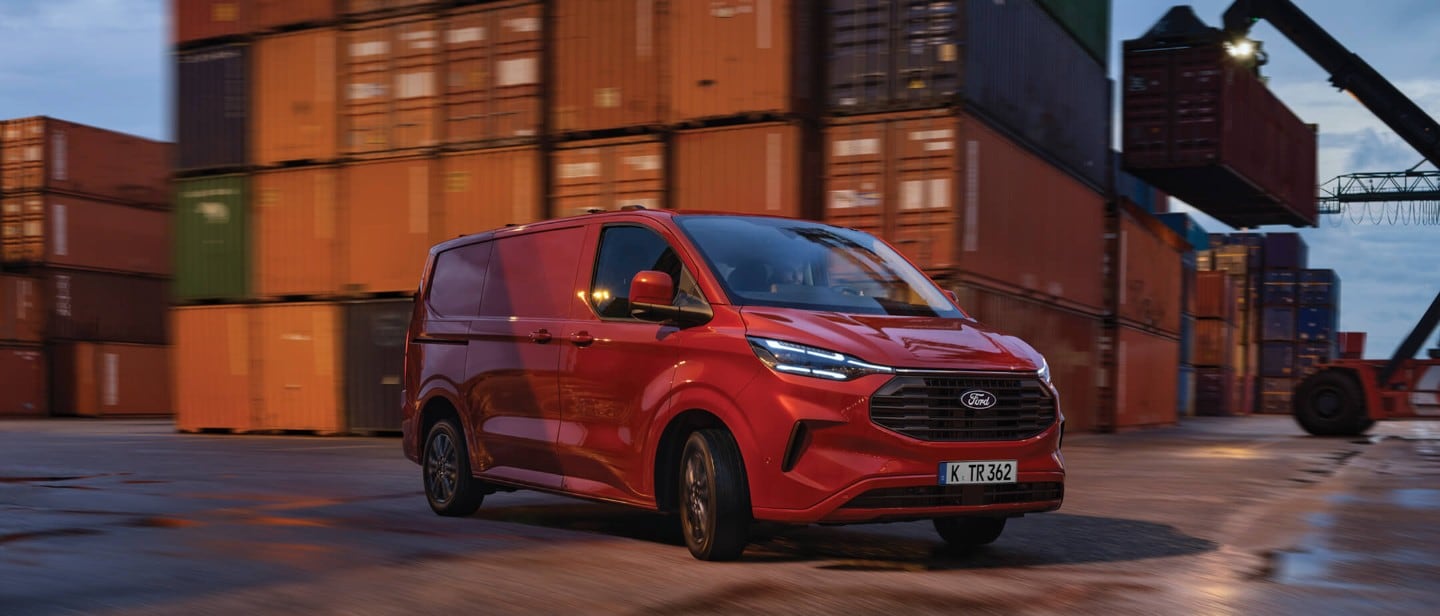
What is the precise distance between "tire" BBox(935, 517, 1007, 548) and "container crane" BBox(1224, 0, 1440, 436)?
1819 centimetres

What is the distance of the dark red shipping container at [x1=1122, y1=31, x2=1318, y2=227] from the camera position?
1001 inches

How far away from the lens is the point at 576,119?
19172 mm

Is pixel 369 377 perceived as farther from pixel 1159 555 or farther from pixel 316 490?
pixel 1159 555

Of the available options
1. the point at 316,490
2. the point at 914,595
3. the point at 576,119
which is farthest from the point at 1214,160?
the point at 914,595

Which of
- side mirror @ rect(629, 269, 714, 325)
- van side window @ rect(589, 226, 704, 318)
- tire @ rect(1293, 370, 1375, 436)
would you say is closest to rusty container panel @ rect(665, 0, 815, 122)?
van side window @ rect(589, 226, 704, 318)

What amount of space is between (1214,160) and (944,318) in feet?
66.4

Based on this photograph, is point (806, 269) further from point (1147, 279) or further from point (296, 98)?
point (1147, 279)

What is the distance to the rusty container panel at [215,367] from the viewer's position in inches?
877

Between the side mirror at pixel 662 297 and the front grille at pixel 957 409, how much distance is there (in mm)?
984

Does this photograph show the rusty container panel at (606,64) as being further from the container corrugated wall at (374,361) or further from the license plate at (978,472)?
the license plate at (978,472)

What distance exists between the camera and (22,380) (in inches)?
1451

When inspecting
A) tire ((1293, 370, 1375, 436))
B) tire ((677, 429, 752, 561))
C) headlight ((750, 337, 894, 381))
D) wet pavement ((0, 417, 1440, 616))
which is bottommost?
tire ((1293, 370, 1375, 436))

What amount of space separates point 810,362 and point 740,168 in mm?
12065

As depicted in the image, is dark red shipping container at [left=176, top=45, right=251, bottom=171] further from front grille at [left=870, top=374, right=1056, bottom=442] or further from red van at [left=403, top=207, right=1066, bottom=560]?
front grille at [left=870, top=374, right=1056, bottom=442]
